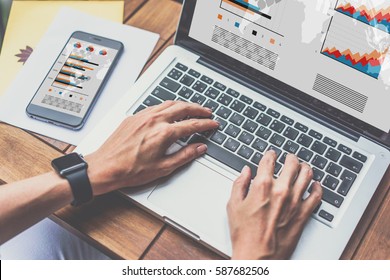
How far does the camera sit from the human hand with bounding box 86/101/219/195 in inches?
29.4

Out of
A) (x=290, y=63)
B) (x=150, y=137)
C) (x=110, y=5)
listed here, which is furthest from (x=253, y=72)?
(x=110, y=5)

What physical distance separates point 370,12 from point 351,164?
0.23m

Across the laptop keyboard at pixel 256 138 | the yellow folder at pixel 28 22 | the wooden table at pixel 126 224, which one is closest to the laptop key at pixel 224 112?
the laptop keyboard at pixel 256 138

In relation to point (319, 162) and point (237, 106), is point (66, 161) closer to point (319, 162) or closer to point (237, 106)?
point (237, 106)

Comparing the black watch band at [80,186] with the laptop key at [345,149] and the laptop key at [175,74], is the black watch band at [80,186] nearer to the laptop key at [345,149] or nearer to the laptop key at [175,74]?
the laptop key at [175,74]

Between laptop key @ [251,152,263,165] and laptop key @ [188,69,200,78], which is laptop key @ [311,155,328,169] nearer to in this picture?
laptop key @ [251,152,263,165]

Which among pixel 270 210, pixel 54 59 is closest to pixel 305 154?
pixel 270 210

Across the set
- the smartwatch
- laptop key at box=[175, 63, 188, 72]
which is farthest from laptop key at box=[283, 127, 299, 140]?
the smartwatch

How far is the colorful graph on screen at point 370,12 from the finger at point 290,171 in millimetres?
230

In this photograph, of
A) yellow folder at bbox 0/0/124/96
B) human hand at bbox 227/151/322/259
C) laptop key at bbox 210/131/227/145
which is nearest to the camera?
human hand at bbox 227/151/322/259

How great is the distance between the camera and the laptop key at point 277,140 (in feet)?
2.59

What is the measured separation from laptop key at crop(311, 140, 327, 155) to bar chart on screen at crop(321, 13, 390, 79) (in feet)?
0.43

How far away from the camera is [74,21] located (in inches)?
38.6
